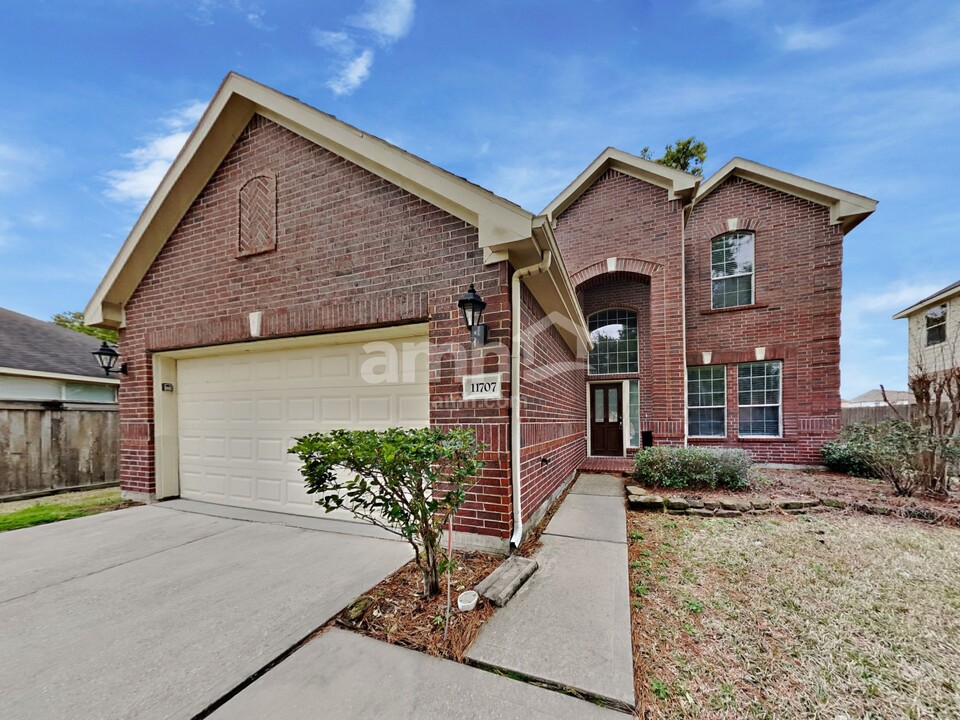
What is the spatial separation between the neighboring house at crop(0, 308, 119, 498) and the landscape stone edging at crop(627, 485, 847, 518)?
10.1m

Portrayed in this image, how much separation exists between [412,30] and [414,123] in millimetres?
2910

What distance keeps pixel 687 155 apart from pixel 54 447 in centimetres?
1938

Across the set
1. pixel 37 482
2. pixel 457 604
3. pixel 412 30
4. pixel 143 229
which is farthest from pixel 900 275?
pixel 37 482

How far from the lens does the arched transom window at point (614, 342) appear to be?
9664 millimetres

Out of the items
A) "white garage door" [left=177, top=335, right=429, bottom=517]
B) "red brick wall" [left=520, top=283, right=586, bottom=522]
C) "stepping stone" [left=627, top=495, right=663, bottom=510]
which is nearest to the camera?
"red brick wall" [left=520, top=283, right=586, bottom=522]

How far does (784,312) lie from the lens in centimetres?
883

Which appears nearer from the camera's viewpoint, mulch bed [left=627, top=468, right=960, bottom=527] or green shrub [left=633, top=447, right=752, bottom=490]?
mulch bed [left=627, top=468, right=960, bottom=527]

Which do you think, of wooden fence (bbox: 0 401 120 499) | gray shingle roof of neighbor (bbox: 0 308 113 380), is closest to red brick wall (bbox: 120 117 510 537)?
wooden fence (bbox: 0 401 120 499)

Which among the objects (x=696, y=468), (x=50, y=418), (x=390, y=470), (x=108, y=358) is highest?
(x=108, y=358)

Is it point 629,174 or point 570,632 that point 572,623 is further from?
point 629,174

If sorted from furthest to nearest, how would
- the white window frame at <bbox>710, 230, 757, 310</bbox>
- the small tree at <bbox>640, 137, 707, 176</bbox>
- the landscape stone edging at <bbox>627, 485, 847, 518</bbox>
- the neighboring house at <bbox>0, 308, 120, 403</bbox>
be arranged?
the small tree at <bbox>640, 137, 707, 176</bbox> → the white window frame at <bbox>710, 230, 757, 310</bbox> → the neighboring house at <bbox>0, 308, 120, 403</bbox> → the landscape stone edging at <bbox>627, 485, 847, 518</bbox>

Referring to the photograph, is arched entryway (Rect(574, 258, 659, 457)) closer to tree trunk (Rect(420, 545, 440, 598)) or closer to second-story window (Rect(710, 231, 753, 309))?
second-story window (Rect(710, 231, 753, 309))

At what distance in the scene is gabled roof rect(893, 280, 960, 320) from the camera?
12250mm

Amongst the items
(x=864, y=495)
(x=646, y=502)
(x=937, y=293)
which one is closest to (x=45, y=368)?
(x=646, y=502)
